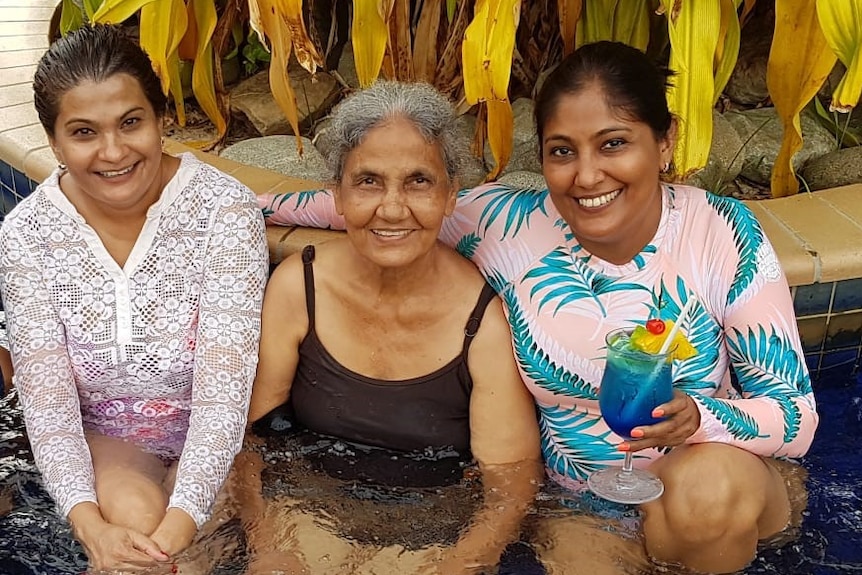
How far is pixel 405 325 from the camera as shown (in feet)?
8.38

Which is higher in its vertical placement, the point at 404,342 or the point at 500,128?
the point at 500,128

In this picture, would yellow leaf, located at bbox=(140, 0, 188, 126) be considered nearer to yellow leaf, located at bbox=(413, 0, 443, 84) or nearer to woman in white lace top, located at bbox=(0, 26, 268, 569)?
woman in white lace top, located at bbox=(0, 26, 268, 569)

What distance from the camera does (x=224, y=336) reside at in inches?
97.4

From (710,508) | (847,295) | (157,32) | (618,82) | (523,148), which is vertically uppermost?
(157,32)

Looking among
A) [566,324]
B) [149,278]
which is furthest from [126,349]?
[566,324]

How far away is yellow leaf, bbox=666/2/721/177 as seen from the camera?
9.20 ft

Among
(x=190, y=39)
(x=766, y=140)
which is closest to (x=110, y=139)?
(x=190, y=39)

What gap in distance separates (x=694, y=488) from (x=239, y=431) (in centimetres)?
107

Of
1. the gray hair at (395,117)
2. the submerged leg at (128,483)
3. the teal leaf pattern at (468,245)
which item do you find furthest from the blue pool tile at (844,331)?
the submerged leg at (128,483)

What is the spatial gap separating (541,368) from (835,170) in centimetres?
170

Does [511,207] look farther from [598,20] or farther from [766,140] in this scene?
[766,140]

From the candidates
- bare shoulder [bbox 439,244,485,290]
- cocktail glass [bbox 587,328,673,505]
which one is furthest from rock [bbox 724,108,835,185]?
cocktail glass [bbox 587,328,673,505]

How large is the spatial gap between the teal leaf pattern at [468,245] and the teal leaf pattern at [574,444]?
43 centimetres

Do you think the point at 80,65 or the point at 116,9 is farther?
the point at 116,9
